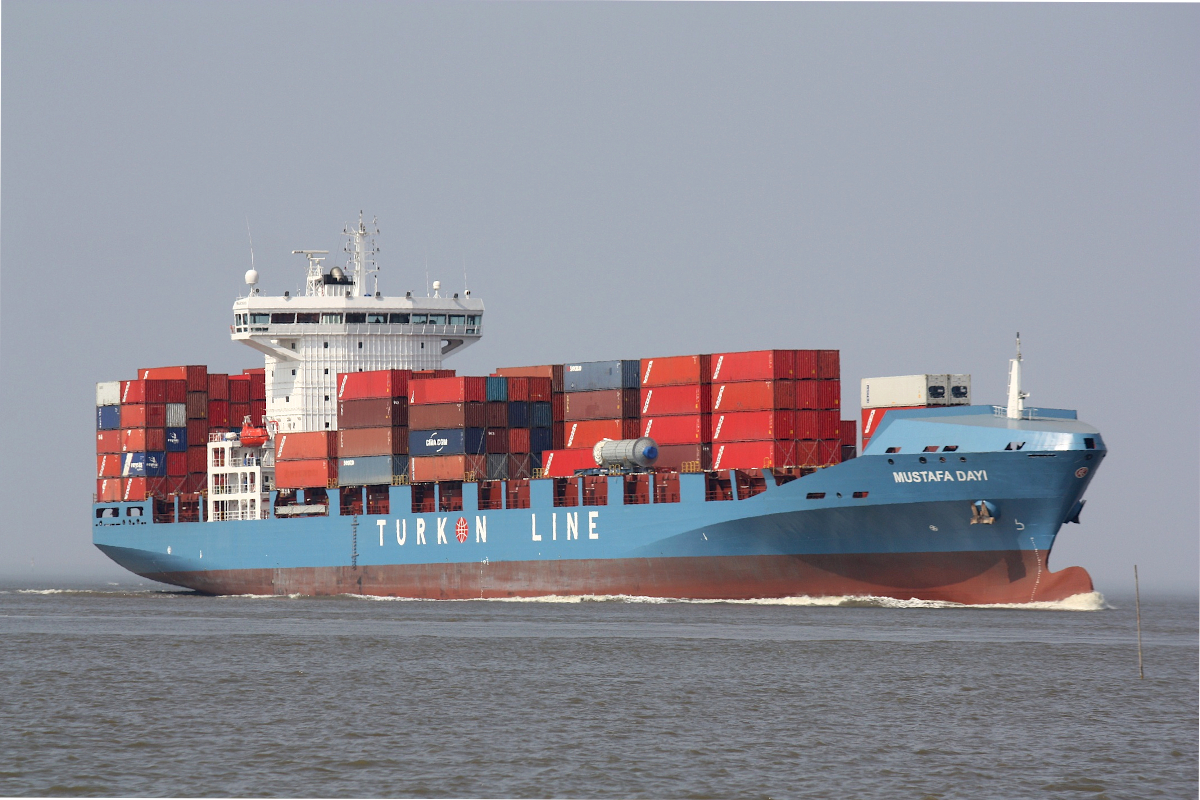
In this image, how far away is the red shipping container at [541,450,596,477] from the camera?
51.2m

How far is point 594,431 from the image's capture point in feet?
170

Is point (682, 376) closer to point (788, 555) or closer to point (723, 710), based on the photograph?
point (788, 555)

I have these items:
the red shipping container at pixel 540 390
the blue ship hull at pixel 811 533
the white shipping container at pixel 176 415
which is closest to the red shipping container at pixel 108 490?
the white shipping container at pixel 176 415

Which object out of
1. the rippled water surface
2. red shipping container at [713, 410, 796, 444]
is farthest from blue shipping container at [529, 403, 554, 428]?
the rippled water surface

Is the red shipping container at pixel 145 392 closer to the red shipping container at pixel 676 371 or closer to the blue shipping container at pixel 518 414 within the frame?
the blue shipping container at pixel 518 414

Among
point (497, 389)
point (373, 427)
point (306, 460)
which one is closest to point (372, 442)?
point (373, 427)

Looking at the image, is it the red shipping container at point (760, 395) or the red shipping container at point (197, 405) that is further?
the red shipping container at point (197, 405)

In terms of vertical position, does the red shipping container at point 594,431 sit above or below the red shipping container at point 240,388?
below

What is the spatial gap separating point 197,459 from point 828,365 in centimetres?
2885

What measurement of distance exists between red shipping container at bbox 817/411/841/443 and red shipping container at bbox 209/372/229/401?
28.4m

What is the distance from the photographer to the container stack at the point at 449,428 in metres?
52.5

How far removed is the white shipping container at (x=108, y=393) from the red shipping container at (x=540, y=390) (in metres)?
19.7

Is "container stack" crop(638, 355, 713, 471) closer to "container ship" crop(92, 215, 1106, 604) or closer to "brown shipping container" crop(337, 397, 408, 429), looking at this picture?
"container ship" crop(92, 215, 1106, 604)

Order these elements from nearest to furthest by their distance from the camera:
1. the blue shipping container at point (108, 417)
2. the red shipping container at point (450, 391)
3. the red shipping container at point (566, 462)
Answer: the red shipping container at point (566, 462) → the red shipping container at point (450, 391) → the blue shipping container at point (108, 417)
